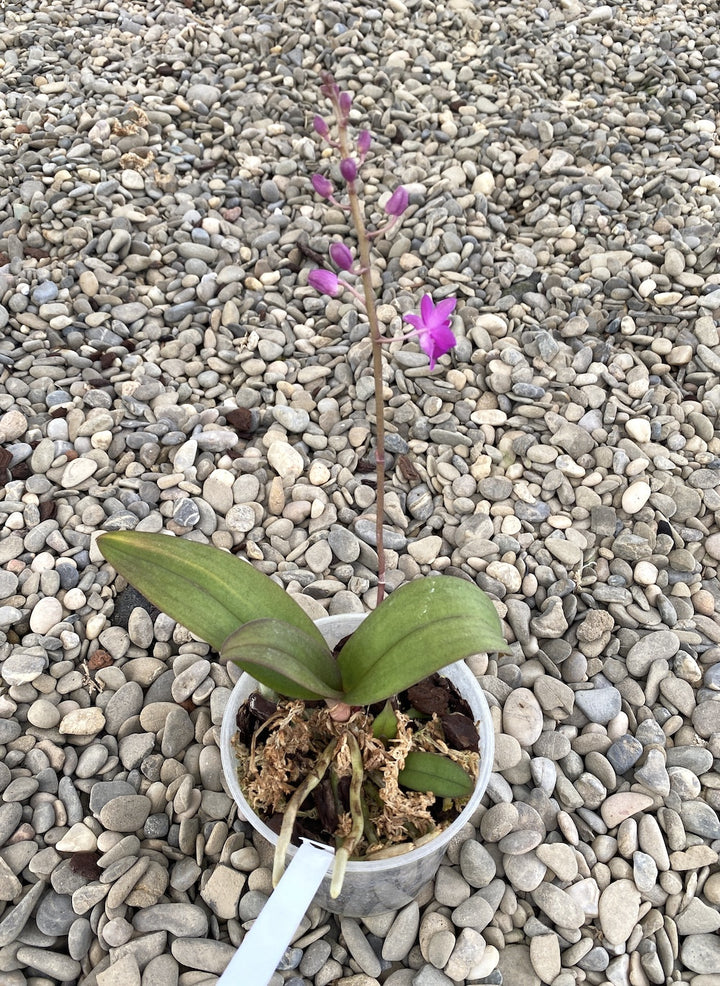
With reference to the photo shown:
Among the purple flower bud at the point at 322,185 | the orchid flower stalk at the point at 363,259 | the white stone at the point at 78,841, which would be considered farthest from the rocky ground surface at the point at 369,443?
the purple flower bud at the point at 322,185

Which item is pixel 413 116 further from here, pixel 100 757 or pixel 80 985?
pixel 80 985

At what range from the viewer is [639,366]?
1.83 metres

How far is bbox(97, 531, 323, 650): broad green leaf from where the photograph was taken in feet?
3.16

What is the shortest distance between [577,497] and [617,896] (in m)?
0.75

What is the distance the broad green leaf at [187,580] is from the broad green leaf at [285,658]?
5 centimetres

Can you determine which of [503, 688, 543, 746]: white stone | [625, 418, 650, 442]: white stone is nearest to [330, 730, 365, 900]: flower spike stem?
[503, 688, 543, 746]: white stone

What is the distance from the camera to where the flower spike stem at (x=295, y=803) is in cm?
86

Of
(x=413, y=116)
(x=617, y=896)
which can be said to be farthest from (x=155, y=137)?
(x=617, y=896)

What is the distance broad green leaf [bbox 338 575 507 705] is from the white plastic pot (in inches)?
7.7

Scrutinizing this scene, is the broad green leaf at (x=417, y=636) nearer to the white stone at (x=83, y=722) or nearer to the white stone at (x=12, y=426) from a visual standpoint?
the white stone at (x=83, y=722)

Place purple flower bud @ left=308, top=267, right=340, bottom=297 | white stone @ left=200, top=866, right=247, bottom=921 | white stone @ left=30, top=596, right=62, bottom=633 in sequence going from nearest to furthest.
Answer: purple flower bud @ left=308, top=267, right=340, bottom=297 → white stone @ left=200, top=866, right=247, bottom=921 → white stone @ left=30, top=596, right=62, bottom=633

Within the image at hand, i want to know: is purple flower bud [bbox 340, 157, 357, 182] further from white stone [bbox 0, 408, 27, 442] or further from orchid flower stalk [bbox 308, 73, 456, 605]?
white stone [bbox 0, 408, 27, 442]

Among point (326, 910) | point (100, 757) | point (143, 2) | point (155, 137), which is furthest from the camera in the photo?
point (143, 2)

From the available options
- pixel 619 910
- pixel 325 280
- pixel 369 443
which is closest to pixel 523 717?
pixel 619 910
